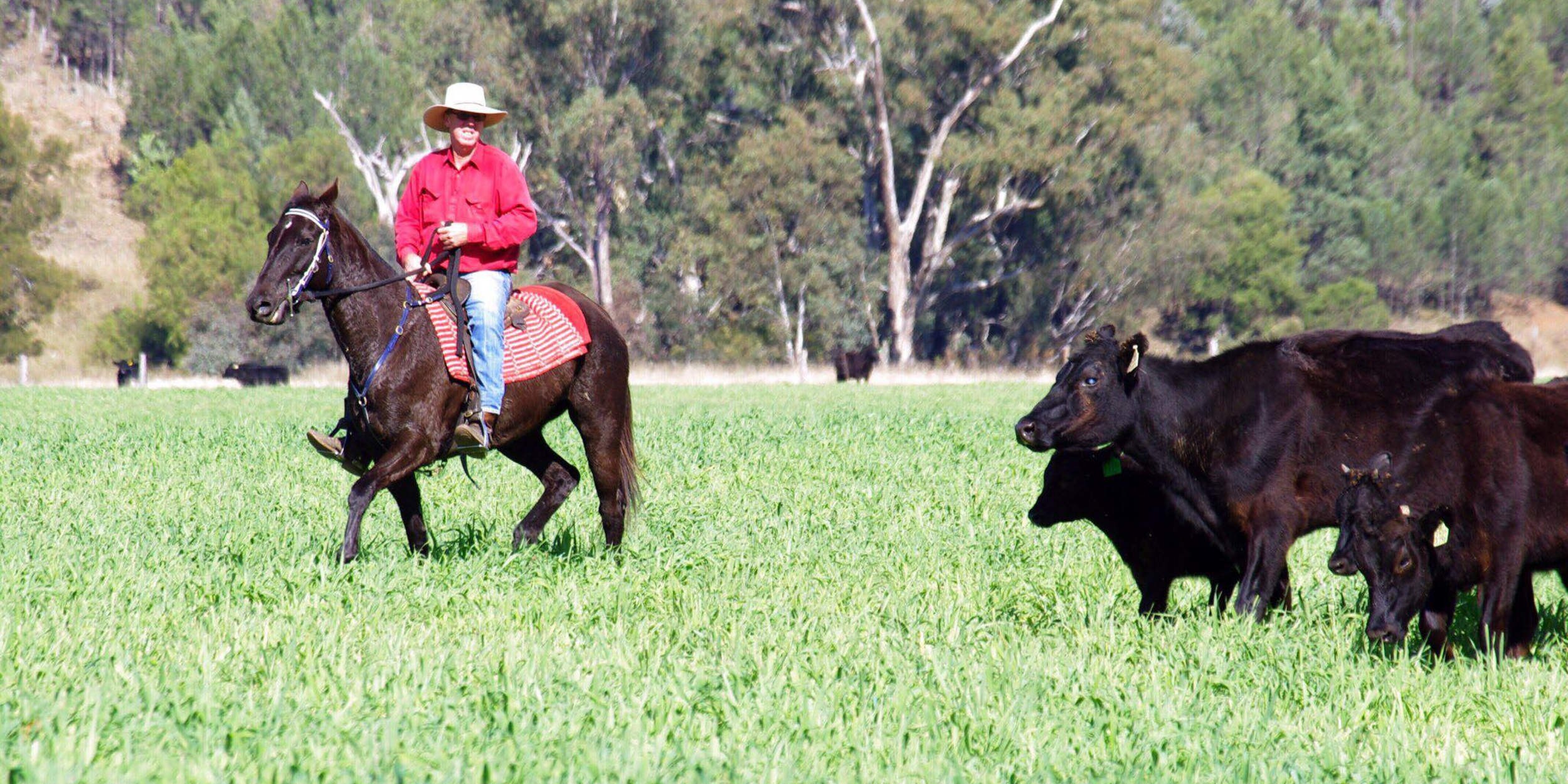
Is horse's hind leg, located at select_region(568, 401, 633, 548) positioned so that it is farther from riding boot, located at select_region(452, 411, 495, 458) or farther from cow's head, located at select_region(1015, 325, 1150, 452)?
cow's head, located at select_region(1015, 325, 1150, 452)

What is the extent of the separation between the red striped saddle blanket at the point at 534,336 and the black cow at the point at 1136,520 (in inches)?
118

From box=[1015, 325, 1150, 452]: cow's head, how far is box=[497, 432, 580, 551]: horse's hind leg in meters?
3.05

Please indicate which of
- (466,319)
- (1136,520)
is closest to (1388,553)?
(1136,520)

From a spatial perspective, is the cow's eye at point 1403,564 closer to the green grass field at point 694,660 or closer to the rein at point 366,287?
the green grass field at point 694,660

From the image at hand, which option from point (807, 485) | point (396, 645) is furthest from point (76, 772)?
point (807, 485)

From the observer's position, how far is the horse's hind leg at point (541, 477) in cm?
911

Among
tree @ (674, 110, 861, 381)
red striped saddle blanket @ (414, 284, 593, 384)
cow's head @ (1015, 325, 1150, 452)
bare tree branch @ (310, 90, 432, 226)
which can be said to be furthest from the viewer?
bare tree branch @ (310, 90, 432, 226)

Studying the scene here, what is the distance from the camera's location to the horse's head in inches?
314

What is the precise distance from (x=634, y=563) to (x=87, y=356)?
5806cm

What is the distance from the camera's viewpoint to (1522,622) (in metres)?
7.06

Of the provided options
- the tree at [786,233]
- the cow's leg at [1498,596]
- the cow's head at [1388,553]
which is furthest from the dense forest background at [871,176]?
the cow's head at [1388,553]

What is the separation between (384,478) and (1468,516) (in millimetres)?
5422

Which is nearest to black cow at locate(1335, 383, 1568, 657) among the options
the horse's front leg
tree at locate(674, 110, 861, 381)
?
the horse's front leg

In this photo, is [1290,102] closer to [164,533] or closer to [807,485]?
[807,485]
